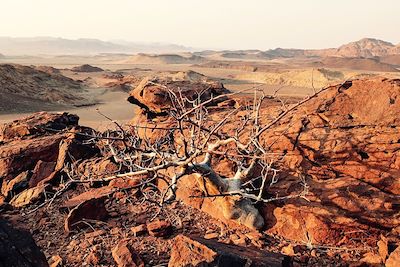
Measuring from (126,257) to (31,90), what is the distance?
24.8 m

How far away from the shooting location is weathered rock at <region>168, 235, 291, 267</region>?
3.47m

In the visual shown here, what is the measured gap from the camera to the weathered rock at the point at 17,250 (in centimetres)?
288

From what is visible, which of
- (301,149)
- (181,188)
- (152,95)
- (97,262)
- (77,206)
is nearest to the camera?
(97,262)

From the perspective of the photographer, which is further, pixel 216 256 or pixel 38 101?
pixel 38 101

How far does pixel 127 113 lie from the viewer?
21578 millimetres

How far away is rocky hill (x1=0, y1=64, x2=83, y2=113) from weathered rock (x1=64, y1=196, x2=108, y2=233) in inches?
735

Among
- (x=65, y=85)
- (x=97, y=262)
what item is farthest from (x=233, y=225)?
(x=65, y=85)

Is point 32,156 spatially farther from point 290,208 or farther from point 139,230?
point 290,208

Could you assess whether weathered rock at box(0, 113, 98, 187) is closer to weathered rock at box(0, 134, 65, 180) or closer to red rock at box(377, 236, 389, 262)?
weathered rock at box(0, 134, 65, 180)

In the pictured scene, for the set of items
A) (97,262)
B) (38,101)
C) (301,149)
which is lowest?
(38,101)

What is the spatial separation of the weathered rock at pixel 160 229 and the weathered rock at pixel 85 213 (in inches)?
31.5

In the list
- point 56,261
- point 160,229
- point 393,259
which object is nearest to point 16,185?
point 56,261

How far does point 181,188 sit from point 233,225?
106 cm

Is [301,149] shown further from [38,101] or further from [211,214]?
[38,101]
